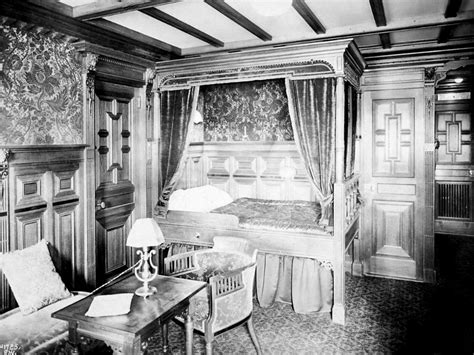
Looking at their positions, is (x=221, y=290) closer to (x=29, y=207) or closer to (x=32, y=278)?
(x=32, y=278)

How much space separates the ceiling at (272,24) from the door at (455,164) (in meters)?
3.40

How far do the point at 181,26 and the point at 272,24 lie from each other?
965 millimetres

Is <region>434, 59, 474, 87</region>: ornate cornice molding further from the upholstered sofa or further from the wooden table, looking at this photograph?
the upholstered sofa

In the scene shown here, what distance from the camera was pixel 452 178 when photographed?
810 cm

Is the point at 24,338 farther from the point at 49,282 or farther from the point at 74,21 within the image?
the point at 74,21

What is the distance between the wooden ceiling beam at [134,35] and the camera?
13.6 ft

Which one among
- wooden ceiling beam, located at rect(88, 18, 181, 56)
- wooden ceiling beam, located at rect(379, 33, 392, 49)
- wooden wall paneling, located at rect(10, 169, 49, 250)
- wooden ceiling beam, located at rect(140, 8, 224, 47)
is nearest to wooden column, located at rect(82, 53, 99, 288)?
wooden ceiling beam, located at rect(88, 18, 181, 56)

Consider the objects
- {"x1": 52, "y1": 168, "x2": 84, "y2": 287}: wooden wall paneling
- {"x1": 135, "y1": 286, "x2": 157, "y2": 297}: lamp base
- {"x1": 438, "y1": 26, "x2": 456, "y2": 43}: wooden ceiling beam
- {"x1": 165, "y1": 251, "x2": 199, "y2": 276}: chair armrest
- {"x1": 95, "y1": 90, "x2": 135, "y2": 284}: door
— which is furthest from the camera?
{"x1": 95, "y1": 90, "x2": 135, "y2": 284}: door

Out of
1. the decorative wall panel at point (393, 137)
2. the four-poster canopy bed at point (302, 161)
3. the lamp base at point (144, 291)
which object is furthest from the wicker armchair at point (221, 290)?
the decorative wall panel at point (393, 137)

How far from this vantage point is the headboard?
18.6 ft

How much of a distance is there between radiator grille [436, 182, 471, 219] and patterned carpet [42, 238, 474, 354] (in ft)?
11.6

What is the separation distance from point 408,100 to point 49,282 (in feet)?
15.2

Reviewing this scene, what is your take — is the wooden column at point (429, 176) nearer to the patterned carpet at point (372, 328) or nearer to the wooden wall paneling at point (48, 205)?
the patterned carpet at point (372, 328)

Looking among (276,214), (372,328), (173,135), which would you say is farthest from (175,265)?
(372,328)
